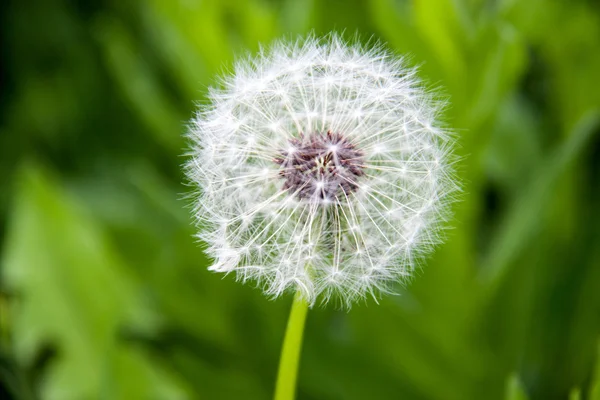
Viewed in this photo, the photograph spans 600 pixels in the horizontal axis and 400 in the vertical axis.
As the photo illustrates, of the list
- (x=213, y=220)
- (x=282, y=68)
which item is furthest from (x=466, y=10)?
(x=213, y=220)

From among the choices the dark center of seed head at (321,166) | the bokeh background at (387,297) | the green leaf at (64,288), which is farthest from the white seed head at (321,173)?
the green leaf at (64,288)

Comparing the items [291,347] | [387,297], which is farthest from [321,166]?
[387,297]

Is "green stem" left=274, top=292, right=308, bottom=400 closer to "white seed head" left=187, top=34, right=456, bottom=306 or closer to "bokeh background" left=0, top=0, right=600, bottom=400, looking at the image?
"white seed head" left=187, top=34, right=456, bottom=306

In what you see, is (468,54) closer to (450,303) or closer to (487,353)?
(450,303)

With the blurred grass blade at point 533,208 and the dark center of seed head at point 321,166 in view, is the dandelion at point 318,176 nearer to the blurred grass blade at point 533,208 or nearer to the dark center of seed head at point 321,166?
the dark center of seed head at point 321,166

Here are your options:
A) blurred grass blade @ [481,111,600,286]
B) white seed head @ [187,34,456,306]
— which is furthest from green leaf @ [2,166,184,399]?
white seed head @ [187,34,456,306]

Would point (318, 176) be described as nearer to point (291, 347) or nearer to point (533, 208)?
point (291, 347)
